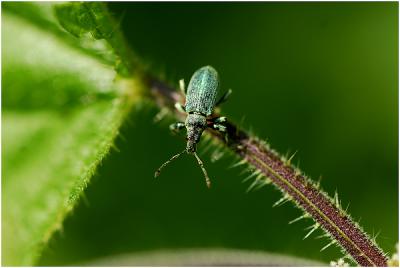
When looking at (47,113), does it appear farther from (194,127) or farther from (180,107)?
(194,127)

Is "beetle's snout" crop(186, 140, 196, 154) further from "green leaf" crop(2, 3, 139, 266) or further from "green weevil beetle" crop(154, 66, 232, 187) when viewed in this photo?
"green leaf" crop(2, 3, 139, 266)

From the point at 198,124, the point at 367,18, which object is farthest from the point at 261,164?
the point at 367,18

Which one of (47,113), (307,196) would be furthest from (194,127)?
(307,196)

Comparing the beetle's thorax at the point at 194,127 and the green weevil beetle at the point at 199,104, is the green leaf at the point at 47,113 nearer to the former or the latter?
the green weevil beetle at the point at 199,104

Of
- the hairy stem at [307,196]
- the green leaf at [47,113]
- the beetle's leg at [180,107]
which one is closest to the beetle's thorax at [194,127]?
the beetle's leg at [180,107]

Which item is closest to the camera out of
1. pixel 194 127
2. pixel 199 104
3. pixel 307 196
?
pixel 307 196

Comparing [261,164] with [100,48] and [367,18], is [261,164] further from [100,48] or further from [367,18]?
[367,18]

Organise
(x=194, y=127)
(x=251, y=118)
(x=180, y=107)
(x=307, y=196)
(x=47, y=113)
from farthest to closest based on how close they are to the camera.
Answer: (x=251, y=118)
(x=194, y=127)
(x=47, y=113)
(x=180, y=107)
(x=307, y=196)
